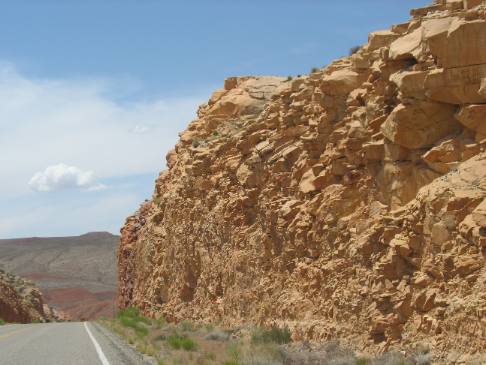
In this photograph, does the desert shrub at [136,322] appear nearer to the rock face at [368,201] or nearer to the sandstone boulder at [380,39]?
the rock face at [368,201]

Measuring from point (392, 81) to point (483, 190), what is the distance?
4.22 meters

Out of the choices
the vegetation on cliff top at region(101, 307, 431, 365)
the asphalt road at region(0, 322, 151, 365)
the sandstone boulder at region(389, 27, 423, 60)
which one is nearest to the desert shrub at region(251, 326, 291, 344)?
the vegetation on cliff top at region(101, 307, 431, 365)

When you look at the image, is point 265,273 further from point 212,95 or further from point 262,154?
point 212,95

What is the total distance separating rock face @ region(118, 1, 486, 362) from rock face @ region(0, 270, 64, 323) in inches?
1412

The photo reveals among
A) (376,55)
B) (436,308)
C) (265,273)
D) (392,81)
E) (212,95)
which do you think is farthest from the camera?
(212,95)

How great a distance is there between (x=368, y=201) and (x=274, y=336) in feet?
15.7

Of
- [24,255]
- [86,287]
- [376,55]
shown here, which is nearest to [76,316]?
[86,287]

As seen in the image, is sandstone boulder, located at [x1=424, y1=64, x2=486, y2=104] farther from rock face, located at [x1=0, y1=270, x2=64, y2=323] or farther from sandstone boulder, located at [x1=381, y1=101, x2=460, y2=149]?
rock face, located at [x1=0, y1=270, x2=64, y2=323]

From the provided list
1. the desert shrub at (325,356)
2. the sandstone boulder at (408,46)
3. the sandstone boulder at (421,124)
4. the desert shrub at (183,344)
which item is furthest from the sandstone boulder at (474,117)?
the desert shrub at (183,344)

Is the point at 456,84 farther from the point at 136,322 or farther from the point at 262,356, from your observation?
the point at 136,322

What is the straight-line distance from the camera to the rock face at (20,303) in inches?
2264

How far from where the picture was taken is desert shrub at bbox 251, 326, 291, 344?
17344 millimetres

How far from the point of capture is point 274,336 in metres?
17.6

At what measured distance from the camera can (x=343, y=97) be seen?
1812 centimetres
